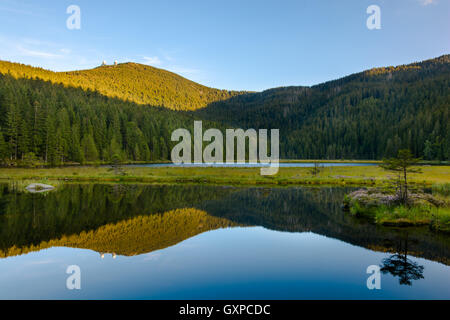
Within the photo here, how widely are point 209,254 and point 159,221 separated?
808cm

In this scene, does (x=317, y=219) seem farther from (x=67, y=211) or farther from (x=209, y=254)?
(x=67, y=211)

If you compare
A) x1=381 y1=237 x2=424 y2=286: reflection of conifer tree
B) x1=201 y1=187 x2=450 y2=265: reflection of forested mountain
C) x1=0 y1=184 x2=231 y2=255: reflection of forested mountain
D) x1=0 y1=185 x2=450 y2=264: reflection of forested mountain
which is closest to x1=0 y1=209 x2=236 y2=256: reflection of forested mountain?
x1=0 y1=185 x2=450 y2=264: reflection of forested mountain

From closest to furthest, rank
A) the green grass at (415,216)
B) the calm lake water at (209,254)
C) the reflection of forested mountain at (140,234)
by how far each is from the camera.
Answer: the calm lake water at (209,254) → the reflection of forested mountain at (140,234) → the green grass at (415,216)

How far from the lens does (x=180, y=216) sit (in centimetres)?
2334

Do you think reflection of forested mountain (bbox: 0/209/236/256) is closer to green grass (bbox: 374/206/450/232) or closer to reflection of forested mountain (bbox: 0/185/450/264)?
reflection of forested mountain (bbox: 0/185/450/264)

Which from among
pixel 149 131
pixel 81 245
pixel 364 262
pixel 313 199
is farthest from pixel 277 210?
pixel 149 131

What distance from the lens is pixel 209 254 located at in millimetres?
14375

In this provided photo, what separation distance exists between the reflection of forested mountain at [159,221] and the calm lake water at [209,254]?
0.08 m

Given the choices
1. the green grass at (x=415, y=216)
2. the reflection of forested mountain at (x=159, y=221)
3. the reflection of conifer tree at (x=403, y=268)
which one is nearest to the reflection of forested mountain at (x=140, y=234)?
the reflection of forested mountain at (x=159, y=221)

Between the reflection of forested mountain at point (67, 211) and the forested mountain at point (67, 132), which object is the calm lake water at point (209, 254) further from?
the forested mountain at point (67, 132)

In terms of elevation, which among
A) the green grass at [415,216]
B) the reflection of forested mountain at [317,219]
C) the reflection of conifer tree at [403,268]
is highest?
the green grass at [415,216]

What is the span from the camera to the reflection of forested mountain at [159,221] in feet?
51.0

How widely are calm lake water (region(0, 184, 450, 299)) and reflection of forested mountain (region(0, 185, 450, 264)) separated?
8cm

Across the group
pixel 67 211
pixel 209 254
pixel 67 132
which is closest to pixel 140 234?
pixel 209 254
